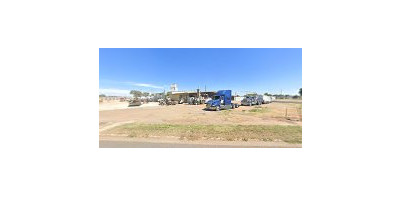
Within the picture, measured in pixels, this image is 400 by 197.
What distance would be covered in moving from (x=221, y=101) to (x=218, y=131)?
175cm

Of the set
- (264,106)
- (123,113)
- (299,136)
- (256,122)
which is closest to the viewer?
(299,136)

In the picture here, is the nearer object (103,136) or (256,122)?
(103,136)

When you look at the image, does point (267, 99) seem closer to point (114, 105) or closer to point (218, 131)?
point (218, 131)

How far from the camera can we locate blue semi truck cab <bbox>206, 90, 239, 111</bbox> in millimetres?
7906

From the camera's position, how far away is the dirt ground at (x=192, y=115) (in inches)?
303

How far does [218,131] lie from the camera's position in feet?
22.2

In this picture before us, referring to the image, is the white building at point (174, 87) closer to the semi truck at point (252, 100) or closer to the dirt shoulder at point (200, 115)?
the dirt shoulder at point (200, 115)

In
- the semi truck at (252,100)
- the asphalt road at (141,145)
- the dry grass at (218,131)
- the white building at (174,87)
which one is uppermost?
the white building at (174,87)

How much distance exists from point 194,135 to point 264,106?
4639 mm

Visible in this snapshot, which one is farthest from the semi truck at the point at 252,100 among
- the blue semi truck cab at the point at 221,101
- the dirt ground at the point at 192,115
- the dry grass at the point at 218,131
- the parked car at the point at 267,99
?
the dry grass at the point at 218,131

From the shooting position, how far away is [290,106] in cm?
880

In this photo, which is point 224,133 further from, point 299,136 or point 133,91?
point 133,91

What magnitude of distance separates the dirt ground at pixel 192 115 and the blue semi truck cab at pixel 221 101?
0.74 ft
